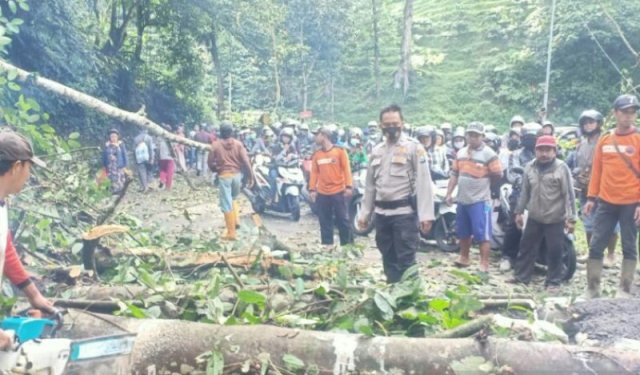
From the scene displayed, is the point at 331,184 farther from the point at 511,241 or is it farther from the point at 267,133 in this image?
the point at 267,133

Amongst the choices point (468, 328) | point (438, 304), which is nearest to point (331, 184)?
point (438, 304)

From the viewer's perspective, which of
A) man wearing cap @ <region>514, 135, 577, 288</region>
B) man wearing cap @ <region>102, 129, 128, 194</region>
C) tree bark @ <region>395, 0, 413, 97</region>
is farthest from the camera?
tree bark @ <region>395, 0, 413, 97</region>

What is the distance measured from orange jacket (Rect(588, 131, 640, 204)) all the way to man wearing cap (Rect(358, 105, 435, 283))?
166cm

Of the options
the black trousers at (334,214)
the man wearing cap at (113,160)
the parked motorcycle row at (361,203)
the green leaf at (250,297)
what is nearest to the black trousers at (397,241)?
the parked motorcycle row at (361,203)

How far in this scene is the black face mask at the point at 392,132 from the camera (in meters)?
5.59

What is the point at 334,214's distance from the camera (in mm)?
8422

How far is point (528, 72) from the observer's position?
1073 inches

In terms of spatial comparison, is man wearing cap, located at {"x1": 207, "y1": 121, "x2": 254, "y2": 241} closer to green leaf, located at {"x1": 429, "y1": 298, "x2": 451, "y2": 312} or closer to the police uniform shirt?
the police uniform shirt

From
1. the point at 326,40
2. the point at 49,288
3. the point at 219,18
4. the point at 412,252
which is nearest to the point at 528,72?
the point at 326,40

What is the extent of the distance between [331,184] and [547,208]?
2.90 m

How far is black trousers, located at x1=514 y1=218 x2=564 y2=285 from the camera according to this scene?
6391 mm

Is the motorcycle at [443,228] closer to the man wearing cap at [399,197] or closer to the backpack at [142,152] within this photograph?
the man wearing cap at [399,197]

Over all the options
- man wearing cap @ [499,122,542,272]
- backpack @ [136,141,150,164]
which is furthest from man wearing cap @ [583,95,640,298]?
backpack @ [136,141,150,164]

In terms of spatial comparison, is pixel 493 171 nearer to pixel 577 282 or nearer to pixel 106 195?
pixel 577 282
